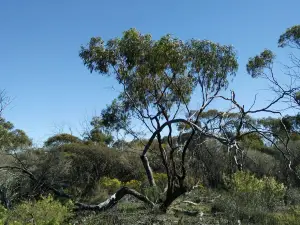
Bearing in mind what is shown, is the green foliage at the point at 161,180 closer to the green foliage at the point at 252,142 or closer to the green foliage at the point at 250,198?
the green foliage at the point at 250,198

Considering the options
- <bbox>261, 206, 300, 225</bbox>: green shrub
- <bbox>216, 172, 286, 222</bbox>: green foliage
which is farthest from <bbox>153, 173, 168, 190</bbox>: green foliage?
<bbox>261, 206, 300, 225</bbox>: green shrub

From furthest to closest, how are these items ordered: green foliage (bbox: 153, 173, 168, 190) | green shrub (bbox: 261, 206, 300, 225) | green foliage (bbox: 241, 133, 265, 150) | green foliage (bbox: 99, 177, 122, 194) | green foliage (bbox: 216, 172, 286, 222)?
green foliage (bbox: 241, 133, 265, 150) → green foliage (bbox: 99, 177, 122, 194) → green foliage (bbox: 153, 173, 168, 190) → green foliage (bbox: 216, 172, 286, 222) → green shrub (bbox: 261, 206, 300, 225)

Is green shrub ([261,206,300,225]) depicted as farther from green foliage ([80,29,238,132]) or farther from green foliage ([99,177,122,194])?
green foliage ([99,177,122,194])

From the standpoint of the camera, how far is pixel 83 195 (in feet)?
57.5

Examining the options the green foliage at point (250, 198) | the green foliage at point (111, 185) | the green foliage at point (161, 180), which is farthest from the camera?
the green foliage at point (111, 185)

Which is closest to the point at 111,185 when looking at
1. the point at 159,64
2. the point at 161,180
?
the point at 161,180

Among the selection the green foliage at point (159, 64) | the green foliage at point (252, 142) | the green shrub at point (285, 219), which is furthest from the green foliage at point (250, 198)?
the green foliage at point (252, 142)

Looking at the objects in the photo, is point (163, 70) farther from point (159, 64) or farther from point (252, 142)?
point (252, 142)

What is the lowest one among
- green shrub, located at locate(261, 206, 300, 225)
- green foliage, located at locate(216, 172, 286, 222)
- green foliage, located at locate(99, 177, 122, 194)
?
green shrub, located at locate(261, 206, 300, 225)

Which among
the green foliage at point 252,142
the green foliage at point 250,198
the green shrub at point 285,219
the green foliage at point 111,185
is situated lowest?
the green shrub at point 285,219

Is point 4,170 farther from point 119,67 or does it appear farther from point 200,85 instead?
point 200,85

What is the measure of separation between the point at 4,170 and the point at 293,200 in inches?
418

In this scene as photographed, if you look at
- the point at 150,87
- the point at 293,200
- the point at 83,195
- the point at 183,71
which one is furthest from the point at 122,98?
the point at 293,200

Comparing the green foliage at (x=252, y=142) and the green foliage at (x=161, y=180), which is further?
the green foliage at (x=252, y=142)
